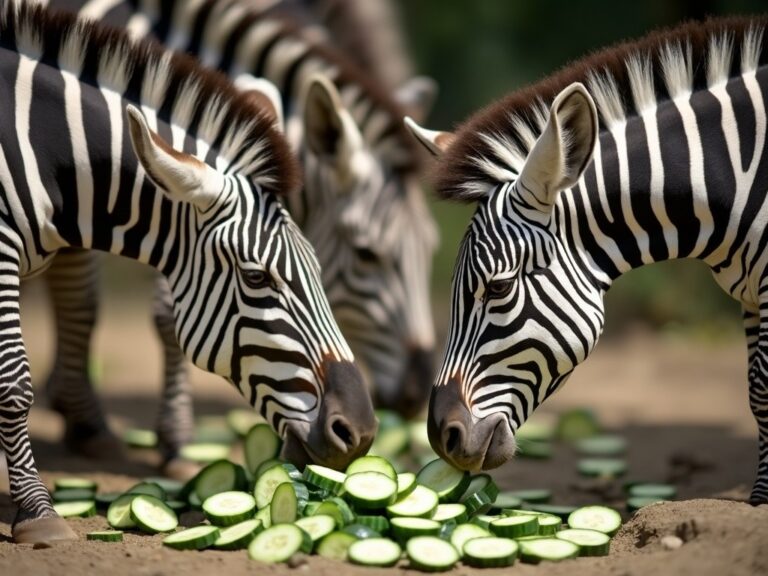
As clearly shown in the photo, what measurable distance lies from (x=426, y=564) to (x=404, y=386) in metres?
3.72

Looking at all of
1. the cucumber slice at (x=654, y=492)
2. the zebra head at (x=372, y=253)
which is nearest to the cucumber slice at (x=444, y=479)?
the cucumber slice at (x=654, y=492)

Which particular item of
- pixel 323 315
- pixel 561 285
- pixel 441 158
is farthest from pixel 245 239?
pixel 561 285

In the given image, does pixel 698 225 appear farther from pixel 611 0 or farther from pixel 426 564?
pixel 611 0

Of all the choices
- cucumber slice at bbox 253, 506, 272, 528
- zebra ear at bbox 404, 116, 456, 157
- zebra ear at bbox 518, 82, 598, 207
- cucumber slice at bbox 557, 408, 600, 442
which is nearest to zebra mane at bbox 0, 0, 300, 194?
zebra ear at bbox 404, 116, 456, 157

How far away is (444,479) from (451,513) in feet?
1.26

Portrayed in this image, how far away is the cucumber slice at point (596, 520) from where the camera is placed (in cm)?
520

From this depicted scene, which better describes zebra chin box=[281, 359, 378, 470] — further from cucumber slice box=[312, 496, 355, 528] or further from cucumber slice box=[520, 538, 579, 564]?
cucumber slice box=[520, 538, 579, 564]

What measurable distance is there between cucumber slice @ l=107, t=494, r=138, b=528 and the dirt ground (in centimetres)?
11

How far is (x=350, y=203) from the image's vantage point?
316 inches

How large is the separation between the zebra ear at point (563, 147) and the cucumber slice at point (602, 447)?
11.1 feet

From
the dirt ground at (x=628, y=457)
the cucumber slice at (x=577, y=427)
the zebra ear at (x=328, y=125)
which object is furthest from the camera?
the cucumber slice at (x=577, y=427)

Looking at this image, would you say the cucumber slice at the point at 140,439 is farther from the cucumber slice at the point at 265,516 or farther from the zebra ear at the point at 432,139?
the zebra ear at the point at 432,139

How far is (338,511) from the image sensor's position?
4.95 m

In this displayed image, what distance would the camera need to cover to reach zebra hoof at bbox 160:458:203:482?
7.11m
